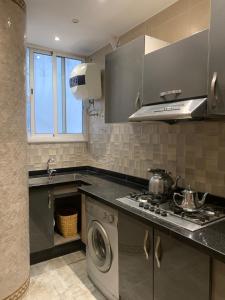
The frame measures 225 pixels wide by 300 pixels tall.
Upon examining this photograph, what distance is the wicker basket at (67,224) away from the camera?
8.95ft

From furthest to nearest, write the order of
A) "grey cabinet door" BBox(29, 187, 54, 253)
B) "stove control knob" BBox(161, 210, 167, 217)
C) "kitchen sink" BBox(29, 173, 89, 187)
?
"kitchen sink" BBox(29, 173, 89, 187)
"grey cabinet door" BBox(29, 187, 54, 253)
"stove control knob" BBox(161, 210, 167, 217)

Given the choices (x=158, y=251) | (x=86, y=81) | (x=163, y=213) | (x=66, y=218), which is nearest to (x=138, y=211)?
(x=163, y=213)

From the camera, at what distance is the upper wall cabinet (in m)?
1.82

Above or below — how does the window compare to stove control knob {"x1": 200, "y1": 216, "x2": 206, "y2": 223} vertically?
above

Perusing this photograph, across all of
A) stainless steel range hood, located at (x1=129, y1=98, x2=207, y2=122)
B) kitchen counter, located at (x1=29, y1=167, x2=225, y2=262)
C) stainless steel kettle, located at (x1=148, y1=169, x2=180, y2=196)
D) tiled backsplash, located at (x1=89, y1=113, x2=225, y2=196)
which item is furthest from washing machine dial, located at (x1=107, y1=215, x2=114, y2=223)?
stainless steel range hood, located at (x1=129, y1=98, x2=207, y2=122)

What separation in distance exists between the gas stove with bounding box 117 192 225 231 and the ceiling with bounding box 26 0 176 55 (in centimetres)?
163

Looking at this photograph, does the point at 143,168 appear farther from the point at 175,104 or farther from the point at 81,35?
the point at 81,35

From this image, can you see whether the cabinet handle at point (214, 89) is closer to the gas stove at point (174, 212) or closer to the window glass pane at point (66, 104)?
the gas stove at point (174, 212)

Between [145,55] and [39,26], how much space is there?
4.20ft

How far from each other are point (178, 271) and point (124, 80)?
1.49 meters

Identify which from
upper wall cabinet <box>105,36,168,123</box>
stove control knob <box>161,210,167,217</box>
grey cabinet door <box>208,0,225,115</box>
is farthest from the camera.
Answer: upper wall cabinet <box>105,36,168,123</box>

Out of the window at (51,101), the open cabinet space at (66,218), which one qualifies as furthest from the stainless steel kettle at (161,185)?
the window at (51,101)

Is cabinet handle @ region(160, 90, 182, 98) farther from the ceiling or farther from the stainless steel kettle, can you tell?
the ceiling

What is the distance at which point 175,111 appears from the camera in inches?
54.2
